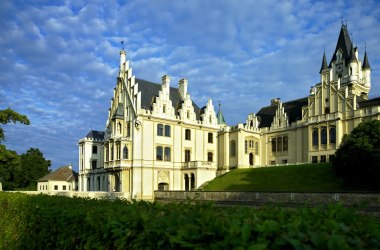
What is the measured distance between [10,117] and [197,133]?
3164cm

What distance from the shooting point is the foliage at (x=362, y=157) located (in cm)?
3957

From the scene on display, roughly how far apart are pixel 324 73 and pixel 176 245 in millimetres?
62326

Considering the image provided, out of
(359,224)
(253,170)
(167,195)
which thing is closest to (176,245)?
(359,224)

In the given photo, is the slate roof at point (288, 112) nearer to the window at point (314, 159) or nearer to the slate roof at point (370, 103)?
the window at point (314, 159)

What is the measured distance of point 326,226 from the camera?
4.23 m

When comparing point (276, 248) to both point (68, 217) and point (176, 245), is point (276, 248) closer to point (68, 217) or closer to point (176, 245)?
point (176, 245)

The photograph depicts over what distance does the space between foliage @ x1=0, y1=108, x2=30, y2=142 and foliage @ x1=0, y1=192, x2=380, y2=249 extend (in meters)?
38.7

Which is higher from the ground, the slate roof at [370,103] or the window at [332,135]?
the slate roof at [370,103]

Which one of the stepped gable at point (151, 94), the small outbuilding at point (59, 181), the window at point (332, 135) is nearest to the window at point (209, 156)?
the stepped gable at point (151, 94)

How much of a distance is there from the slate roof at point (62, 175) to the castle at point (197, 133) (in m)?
18.3

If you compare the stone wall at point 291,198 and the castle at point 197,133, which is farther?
the castle at point 197,133

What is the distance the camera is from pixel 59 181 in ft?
279

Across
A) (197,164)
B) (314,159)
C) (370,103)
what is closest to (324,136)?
(314,159)

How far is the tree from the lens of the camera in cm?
9194
